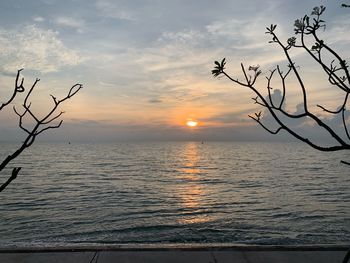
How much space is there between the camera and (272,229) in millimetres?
16062

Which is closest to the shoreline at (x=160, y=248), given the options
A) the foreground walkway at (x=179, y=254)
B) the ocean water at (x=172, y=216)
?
the foreground walkway at (x=179, y=254)

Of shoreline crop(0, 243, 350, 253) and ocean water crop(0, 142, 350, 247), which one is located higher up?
shoreline crop(0, 243, 350, 253)

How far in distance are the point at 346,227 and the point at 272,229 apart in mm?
3957

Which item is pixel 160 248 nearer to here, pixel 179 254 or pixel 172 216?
pixel 179 254

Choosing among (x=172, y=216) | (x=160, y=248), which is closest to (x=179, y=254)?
(x=160, y=248)

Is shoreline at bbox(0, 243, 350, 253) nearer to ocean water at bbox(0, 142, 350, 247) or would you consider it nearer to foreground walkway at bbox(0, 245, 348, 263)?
foreground walkway at bbox(0, 245, 348, 263)

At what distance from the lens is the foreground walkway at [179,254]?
21.6ft

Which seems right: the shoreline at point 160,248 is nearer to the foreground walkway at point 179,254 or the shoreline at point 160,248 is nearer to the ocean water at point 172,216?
the foreground walkway at point 179,254

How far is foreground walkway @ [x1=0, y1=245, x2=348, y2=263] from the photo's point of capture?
21.6ft

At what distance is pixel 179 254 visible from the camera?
691cm

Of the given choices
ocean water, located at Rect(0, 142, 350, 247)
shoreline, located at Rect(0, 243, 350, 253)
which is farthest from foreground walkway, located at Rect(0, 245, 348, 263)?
ocean water, located at Rect(0, 142, 350, 247)

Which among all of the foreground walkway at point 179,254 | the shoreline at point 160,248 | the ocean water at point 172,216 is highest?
the shoreline at point 160,248

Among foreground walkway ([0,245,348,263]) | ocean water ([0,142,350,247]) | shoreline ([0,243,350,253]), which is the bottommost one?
ocean water ([0,142,350,247])

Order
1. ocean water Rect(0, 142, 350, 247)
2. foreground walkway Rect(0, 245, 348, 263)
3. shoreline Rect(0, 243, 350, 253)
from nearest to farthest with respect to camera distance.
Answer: foreground walkway Rect(0, 245, 348, 263) < shoreline Rect(0, 243, 350, 253) < ocean water Rect(0, 142, 350, 247)
